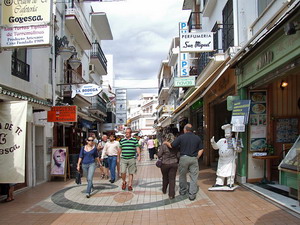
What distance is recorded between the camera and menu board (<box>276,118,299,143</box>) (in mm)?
8906

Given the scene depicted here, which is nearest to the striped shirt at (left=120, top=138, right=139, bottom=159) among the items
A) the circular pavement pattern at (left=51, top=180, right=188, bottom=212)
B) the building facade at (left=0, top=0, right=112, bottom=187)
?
the circular pavement pattern at (left=51, top=180, right=188, bottom=212)

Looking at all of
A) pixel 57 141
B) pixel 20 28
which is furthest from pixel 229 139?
pixel 57 141

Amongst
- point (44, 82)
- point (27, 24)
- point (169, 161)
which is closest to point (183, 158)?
point (169, 161)

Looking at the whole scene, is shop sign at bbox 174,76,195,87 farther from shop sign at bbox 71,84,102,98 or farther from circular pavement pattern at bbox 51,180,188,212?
circular pavement pattern at bbox 51,180,188,212

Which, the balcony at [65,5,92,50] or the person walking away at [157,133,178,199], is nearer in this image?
the person walking away at [157,133,178,199]

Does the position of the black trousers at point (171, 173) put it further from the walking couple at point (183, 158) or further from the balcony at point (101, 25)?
the balcony at point (101, 25)

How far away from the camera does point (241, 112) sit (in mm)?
8258

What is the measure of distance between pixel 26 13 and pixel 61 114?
426cm

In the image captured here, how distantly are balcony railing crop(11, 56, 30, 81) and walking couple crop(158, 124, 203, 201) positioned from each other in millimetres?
5001

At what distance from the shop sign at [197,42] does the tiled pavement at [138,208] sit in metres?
4.91

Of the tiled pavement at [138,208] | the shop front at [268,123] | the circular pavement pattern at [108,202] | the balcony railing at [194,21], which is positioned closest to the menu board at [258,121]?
the shop front at [268,123]

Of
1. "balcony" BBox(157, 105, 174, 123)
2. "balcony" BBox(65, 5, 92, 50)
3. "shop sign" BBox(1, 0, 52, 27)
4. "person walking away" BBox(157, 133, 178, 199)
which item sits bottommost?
"person walking away" BBox(157, 133, 178, 199)

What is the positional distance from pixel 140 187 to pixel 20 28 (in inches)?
218

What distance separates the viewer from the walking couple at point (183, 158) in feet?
24.9
